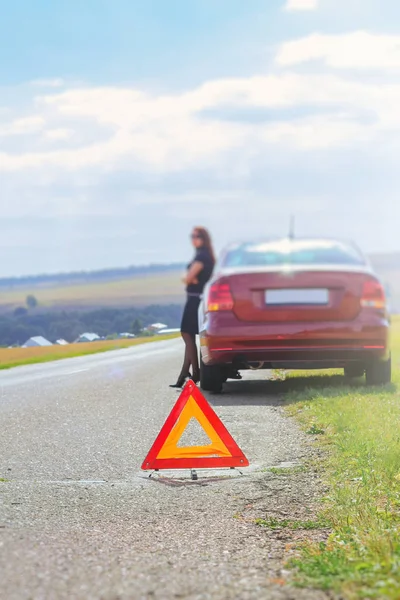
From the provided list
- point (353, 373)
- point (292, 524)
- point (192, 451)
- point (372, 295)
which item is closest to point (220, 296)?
point (372, 295)

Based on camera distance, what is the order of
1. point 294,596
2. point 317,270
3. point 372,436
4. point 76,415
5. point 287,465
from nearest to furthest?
point 294,596, point 287,465, point 372,436, point 317,270, point 76,415

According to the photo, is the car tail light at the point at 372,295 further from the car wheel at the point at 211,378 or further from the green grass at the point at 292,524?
the green grass at the point at 292,524

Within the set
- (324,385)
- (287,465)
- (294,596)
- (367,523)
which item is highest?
(294,596)

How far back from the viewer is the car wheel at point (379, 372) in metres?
12.9

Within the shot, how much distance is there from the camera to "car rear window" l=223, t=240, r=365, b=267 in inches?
439

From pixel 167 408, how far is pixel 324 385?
110 inches

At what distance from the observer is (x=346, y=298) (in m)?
11.1

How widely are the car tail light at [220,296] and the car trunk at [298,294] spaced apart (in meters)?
0.06

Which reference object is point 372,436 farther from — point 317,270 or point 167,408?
point 167,408

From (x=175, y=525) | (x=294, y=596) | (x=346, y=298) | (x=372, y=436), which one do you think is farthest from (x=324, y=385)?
(x=294, y=596)

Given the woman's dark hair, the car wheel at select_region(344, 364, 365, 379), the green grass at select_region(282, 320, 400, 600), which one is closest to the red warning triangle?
the green grass at select_region(282, 320, 400, 600)

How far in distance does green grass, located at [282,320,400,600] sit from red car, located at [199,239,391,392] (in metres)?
0.78

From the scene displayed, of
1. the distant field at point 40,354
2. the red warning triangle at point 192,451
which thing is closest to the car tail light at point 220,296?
the red warning triangle at point 192,451

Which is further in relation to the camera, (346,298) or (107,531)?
(346,298)
